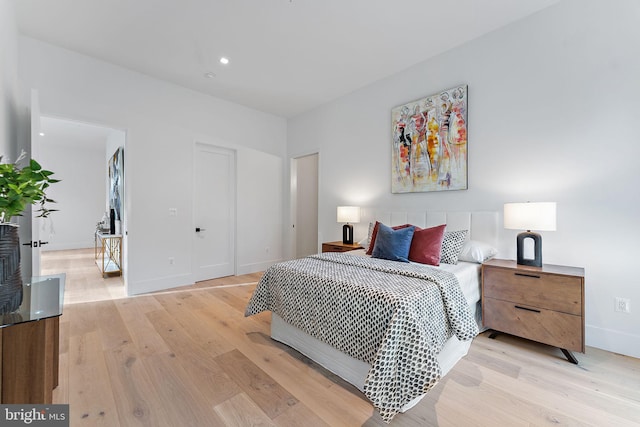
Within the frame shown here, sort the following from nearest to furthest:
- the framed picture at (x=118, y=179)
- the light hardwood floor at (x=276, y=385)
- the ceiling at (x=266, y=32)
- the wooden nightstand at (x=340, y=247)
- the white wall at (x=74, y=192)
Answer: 1. the light hardwood floor at (x=276, y=385)
2. the ceiling at (x=266, y=32)
3. the wooden nightstand at (x=340, y=247)
4. the framed picture at (x=118, y=179)
5. the white wall at (x=74, y=192)

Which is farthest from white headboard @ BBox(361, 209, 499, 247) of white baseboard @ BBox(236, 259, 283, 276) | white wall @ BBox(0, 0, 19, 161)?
white wall @ BBox(0, 0, 19, 161)

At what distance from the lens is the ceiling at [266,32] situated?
2.48 metres

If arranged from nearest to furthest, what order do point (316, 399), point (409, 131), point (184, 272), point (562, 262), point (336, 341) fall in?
1. point (316, 399)
2. point (336, 341)
3. point (562, 262)
4. point (409, 131)
5. point (184, 272)

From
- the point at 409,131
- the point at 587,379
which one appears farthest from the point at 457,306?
the point at 409,131

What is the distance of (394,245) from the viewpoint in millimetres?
2715

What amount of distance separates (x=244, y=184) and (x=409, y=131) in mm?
2861

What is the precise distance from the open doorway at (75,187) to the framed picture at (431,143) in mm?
5564

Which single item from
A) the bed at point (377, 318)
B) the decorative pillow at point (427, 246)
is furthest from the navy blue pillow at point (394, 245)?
the bed at point (377, 318)

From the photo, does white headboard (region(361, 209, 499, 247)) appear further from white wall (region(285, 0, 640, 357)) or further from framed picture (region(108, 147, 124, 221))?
framed picture (region(108, 147, 124, 221))

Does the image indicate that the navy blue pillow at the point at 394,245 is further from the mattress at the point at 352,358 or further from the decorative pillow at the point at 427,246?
the mattress at the point at 352,358

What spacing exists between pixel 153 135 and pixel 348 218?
9.74 feet

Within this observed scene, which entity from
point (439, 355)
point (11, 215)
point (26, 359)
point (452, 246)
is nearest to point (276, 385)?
point (439, 355)

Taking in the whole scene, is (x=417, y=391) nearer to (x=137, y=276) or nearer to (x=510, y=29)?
(x=510, y=29)

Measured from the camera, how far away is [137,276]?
3.68 meters
